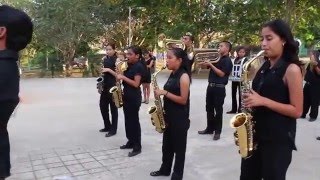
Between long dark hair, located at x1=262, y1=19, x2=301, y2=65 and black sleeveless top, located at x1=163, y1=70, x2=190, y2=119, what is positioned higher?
long dark hair, located at x1=262, y1=19, x2=301, y2=65

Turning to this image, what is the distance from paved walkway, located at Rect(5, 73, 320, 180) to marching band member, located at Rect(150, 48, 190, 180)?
0.53 m

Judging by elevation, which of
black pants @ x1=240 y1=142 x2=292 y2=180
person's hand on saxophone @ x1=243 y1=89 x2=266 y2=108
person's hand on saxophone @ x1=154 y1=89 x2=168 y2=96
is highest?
person's hand on saxophone @ x1=243 y1=89 x2=266 y2=108

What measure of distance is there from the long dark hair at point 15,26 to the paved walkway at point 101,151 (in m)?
1.16

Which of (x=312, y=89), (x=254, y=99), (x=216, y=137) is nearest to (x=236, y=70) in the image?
(x=312, y=89)

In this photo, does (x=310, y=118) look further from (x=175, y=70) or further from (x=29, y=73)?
(x=29, y=73)

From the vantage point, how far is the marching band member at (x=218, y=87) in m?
6.52

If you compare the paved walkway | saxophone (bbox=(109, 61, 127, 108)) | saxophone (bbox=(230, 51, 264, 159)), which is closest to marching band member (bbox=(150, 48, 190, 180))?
the paved walkway

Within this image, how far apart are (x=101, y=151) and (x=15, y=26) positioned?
3.30 meters

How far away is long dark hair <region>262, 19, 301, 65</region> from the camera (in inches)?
102

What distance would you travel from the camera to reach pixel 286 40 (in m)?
2.61

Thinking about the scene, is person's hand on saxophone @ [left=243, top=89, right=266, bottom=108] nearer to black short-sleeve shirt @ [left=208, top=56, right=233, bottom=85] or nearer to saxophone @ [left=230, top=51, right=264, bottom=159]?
saxophone @ [left=230, top=51, right=264, bottom=159]

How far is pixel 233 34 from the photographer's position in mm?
20859

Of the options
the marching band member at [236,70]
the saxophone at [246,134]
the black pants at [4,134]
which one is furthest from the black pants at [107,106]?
the saxophone at [246,134]

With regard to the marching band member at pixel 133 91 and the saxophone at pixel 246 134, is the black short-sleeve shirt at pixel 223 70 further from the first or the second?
the saxophone at pixel 246 134
